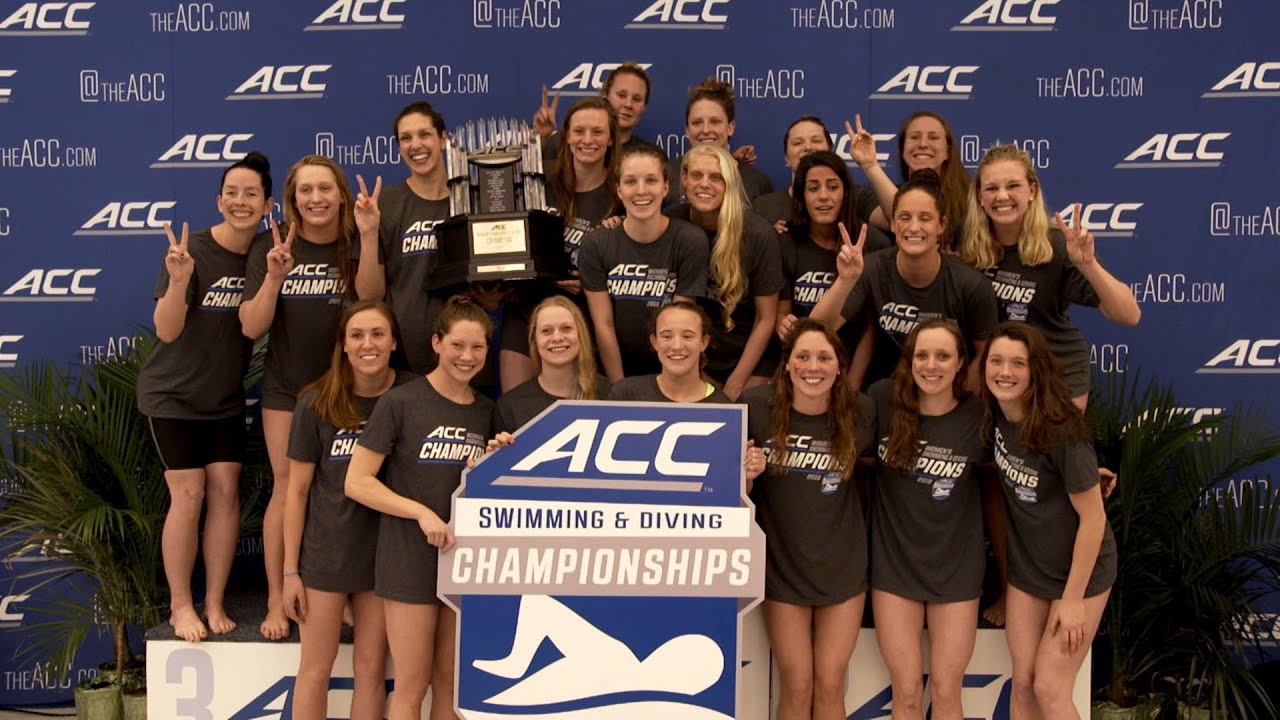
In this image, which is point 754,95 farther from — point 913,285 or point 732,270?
point 913,285

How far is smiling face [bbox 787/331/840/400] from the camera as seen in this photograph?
3.70m

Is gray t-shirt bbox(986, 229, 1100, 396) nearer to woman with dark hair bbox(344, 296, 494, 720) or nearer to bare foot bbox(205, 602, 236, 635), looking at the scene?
woman with dark hair bbox(344, 296, 494, 720)

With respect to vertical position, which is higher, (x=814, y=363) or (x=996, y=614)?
(x=814, y=363)

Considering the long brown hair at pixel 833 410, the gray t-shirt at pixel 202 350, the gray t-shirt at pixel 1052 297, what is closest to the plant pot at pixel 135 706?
the gray t-shirt at pixel 202 350

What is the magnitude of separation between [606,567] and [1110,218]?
10.1 ft

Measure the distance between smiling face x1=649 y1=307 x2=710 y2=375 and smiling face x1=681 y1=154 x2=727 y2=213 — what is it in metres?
0.64

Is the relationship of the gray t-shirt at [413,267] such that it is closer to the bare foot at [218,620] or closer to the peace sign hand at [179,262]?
the peace sign hand at [179,262]

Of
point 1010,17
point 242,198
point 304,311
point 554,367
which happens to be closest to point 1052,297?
point 1010,17

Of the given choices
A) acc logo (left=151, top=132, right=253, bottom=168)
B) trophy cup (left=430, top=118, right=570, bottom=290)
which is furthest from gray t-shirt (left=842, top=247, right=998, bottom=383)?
acc logo (left=151, top=132, right=253, bottom=168)

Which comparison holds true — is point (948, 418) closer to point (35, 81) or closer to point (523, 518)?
point (523, 518)

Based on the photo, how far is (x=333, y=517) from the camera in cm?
386

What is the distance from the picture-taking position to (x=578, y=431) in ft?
11.6

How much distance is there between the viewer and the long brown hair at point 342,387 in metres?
3.85

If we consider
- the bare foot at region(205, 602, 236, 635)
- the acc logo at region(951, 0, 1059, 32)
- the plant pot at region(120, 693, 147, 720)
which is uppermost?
the acc logo at region(951, 0, 1059, 32)
